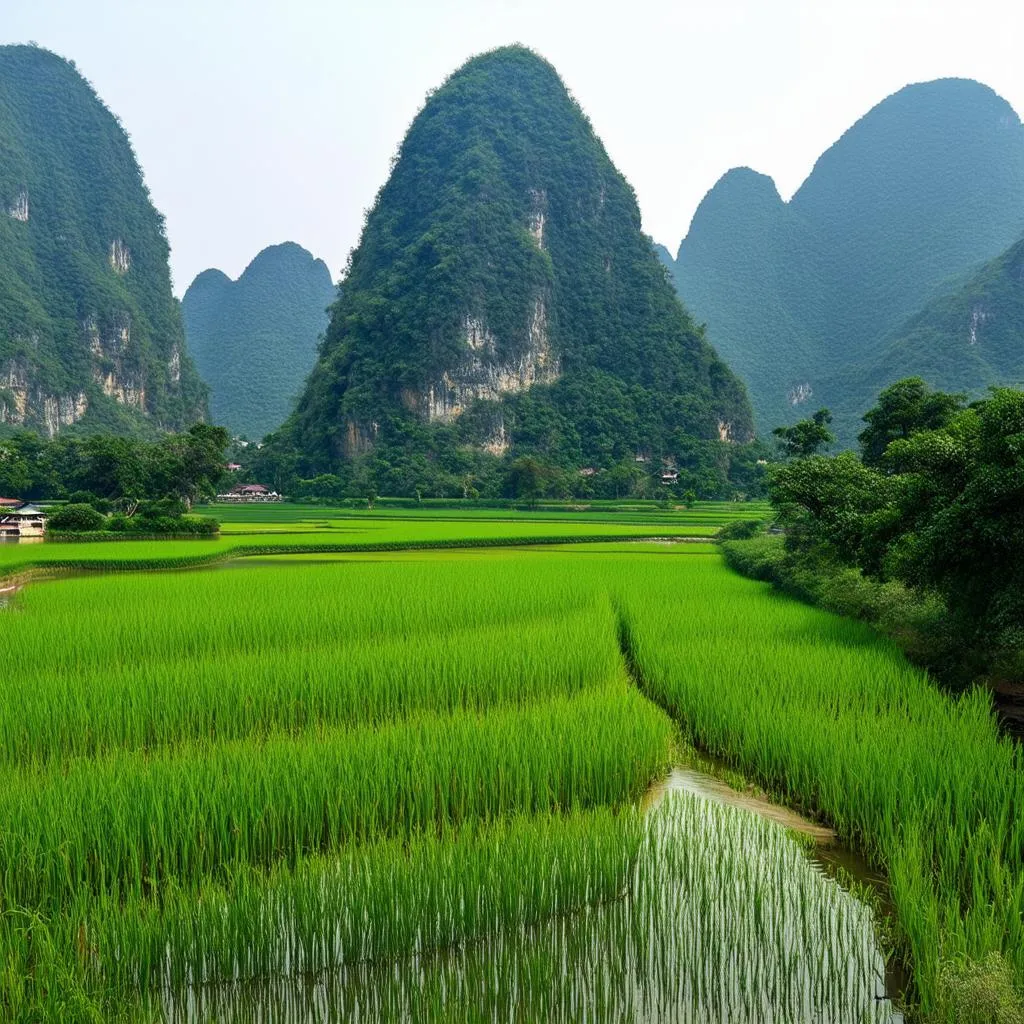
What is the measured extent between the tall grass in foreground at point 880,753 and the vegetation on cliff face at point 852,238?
99177mm

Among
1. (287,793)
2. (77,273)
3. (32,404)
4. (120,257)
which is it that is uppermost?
(120,257)

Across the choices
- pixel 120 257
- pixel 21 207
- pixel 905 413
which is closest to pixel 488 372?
pixel 905 413

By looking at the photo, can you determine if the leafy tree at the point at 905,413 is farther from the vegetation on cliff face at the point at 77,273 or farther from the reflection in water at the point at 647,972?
the vegetation on cliff face at the point at 77,273

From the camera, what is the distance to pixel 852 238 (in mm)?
129250

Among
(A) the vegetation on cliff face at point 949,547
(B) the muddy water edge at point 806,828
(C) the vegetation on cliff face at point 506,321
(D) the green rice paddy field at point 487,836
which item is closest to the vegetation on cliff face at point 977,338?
(C) the vegetation on cliff face at point 506,321

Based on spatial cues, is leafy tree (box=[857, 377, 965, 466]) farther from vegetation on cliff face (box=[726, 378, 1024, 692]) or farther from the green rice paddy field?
the green rice paddy field

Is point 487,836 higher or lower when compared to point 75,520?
lower

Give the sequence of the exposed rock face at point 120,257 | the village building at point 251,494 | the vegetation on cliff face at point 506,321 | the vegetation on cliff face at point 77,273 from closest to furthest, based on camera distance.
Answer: the village building at point 251,494 → the vegetation on cliff face at point 506,321 → the vegetation on cliff face at point 77,273 → the exposed rock face at point 120,257

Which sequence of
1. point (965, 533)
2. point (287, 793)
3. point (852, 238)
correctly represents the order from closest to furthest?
point (287, 793), point (965, 533), point (852, 238)

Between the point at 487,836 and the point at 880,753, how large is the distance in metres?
2.30

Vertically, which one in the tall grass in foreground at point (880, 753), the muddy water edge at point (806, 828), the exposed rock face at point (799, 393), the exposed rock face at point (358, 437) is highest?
the exposed rock face at point (799, 393)

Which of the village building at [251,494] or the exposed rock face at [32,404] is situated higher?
the exposed rock face at [32,404]

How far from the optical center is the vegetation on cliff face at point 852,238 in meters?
115

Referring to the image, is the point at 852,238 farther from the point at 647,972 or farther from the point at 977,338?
the point at 647,972
